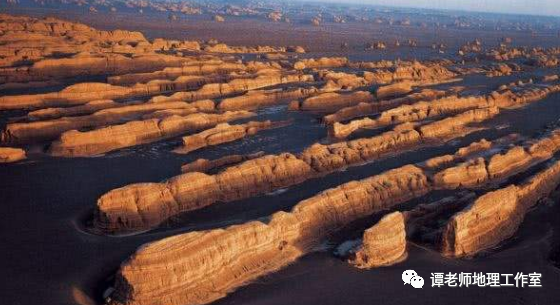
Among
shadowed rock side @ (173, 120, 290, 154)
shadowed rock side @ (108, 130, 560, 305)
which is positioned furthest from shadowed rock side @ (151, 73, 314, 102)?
shadowed rock side @ (108, 130, 560, 305)

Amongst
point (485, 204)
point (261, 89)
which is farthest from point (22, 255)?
point (261, 89)

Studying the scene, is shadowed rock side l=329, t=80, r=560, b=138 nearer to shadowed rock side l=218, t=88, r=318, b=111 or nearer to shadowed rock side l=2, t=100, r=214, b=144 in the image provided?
shadowed rock side l=218, t=88, r=318, b=111

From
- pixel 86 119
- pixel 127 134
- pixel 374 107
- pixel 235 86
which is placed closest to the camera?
pixel 127 134

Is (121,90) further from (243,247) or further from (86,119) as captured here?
(243,247)

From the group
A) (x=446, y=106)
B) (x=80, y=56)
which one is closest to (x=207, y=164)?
(x=446, y=106)

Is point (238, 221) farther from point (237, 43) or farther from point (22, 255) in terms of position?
point (237, 43)

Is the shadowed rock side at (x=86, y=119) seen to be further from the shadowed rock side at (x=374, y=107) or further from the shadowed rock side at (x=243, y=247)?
the shadowed rock side at (x=243, y=247)
